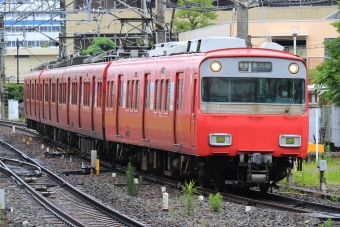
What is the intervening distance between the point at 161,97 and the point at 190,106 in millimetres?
2289

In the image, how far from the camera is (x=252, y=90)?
15180 mm

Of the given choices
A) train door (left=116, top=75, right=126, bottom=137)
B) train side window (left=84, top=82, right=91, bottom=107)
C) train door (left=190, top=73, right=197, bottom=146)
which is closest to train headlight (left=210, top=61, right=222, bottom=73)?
train door (left=190, top=73, right=197, bottom=146)

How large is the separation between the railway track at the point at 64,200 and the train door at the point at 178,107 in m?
2.16

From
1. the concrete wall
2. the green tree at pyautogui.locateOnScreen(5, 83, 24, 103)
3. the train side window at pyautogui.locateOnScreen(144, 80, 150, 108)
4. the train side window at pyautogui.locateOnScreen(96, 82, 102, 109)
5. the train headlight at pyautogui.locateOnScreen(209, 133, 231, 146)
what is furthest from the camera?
the concrete wall

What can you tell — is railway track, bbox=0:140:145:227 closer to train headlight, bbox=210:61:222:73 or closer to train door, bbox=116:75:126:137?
train door, bbox=116:75:126:137

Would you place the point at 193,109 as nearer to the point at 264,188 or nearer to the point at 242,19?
the point at 264,188

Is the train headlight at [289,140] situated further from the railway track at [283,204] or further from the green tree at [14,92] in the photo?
the green tree at [14,92]

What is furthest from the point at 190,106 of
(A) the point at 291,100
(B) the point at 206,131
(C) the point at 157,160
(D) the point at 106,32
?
(D) the point at 106,32

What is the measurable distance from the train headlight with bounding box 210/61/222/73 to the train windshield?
0.51 ft

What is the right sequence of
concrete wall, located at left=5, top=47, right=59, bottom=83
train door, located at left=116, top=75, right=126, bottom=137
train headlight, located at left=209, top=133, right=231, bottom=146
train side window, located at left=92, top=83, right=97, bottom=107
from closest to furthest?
1. train headlight, located at left=209, top=133, right=231, bottom=146
2. train door, located at left=116, top=75, right=126, bottom=137
3. train side window, located at left=92, top=83, right=97, bottom=107
4. concrete wall, located at left=5, top=47, right=59, bottom=83

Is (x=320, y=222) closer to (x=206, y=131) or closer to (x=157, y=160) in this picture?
(x=206, y=131)

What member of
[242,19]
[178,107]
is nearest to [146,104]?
[178,107]

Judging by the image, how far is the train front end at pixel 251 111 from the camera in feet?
49.1

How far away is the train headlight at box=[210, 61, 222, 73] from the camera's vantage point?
15.1 metres
